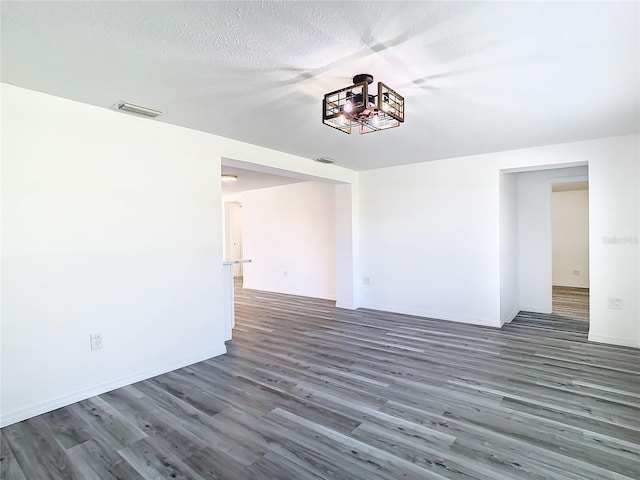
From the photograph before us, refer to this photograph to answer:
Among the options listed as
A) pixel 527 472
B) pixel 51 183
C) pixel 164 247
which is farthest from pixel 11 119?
pixel 527 472

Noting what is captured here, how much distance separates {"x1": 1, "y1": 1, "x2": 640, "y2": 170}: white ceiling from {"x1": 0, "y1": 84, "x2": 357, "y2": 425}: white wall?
29 cm

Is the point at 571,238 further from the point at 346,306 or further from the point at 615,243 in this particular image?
the point at 346,306

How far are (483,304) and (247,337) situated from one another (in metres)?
3.22

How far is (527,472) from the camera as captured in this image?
72.6 inches

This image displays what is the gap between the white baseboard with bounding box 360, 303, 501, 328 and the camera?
15.4 feet

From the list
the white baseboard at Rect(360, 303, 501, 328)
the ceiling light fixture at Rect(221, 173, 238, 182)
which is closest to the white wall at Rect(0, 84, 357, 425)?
the ceiling light fixture at Rect(221, 173, 238, 182)

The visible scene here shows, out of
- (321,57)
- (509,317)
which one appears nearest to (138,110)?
(321,57)

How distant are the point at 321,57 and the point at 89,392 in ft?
10.00

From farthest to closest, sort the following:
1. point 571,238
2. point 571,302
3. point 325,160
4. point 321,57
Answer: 1. point 571,238
2. point 571,302
3. point 325,160
4. point 321,57

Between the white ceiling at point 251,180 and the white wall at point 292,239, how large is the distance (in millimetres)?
305

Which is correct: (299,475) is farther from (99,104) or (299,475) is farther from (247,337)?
(99,104)

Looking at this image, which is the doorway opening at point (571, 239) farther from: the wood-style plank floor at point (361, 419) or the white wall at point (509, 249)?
the wood-style plank floor at point (361, 419)

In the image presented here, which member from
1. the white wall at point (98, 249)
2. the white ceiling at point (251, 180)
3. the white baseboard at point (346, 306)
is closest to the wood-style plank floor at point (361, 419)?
the white wall at point (98, 249)

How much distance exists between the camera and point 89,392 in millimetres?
2752
